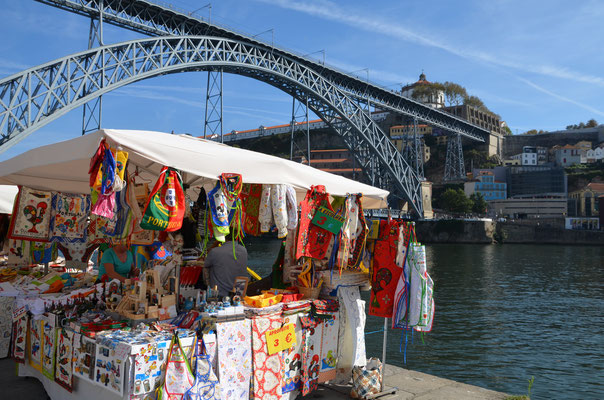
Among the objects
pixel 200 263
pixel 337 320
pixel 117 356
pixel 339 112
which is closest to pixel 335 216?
pixel 337 320

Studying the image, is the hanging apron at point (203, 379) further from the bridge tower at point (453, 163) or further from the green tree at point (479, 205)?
the bridge tower at point (453, 163)

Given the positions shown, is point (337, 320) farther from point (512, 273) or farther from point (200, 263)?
point (512, 273)

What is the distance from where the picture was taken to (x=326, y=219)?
4.64m

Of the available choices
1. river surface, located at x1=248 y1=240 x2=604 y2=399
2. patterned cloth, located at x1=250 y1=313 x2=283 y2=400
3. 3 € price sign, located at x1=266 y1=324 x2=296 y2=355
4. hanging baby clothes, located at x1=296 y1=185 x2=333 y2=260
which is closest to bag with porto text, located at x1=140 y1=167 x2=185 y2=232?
patterned cloth, located at x1=250 y1=313 x2=283 y2=400

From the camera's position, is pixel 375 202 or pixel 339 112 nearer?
pixel 375 202

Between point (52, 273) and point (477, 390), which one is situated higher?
point (52, 273)

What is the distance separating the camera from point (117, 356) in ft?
10.4

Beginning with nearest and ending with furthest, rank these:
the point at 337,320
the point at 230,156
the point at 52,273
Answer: the point at 230,156
the point at 337,320
the point at 52,273

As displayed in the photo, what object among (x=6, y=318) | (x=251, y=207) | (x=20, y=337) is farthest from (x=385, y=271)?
(x=6, y=318)

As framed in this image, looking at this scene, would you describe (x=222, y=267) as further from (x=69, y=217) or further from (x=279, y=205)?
(x=69, y=217)

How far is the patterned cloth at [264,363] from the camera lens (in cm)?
373

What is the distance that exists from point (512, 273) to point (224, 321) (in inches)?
926

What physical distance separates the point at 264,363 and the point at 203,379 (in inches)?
21.3

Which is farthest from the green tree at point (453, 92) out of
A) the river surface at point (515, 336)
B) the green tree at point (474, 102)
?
the river surface at point (515, 336)
